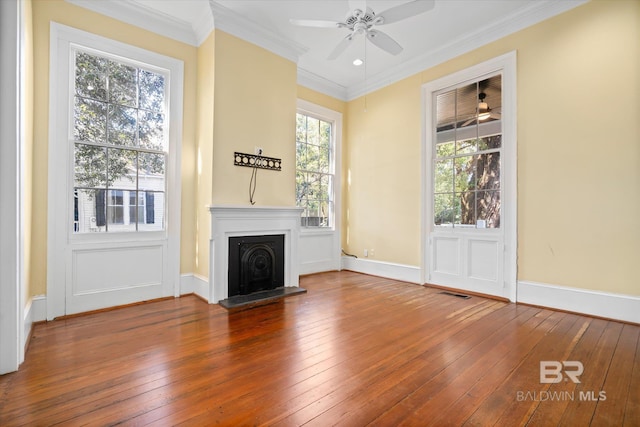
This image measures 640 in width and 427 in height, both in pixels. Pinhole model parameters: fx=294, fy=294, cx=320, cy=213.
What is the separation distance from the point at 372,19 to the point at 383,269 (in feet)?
12.0

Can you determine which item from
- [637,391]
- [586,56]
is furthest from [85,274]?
[586,56]

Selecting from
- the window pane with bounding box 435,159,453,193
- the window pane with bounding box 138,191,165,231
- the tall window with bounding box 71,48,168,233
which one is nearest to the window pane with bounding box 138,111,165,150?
the tall window with bounding box 71,48,168,233

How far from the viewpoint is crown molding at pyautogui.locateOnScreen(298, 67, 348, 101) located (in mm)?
5105

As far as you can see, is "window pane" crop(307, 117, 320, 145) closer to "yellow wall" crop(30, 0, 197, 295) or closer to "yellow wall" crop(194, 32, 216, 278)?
"yellow wall" crop(194, 32, 216, 278)

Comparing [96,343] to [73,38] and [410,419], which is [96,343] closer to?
[410,419]

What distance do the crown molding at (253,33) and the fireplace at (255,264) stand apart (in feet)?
8.48

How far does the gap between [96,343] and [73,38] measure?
3.05 m

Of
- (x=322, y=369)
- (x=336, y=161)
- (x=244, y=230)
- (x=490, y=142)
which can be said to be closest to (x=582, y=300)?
(x=490, y=142)

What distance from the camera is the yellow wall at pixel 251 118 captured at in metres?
3.63

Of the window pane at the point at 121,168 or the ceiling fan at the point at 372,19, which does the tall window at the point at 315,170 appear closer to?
the ceiling fan at the point at 372,19

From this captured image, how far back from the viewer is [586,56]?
318 cm

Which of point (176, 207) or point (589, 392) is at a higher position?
point (176, 207)

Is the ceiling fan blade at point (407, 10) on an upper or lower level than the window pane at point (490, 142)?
upper

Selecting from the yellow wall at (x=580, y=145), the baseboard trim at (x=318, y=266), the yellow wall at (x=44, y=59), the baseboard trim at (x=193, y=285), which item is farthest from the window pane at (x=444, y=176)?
the yellow wall at (x=44, y=59)
